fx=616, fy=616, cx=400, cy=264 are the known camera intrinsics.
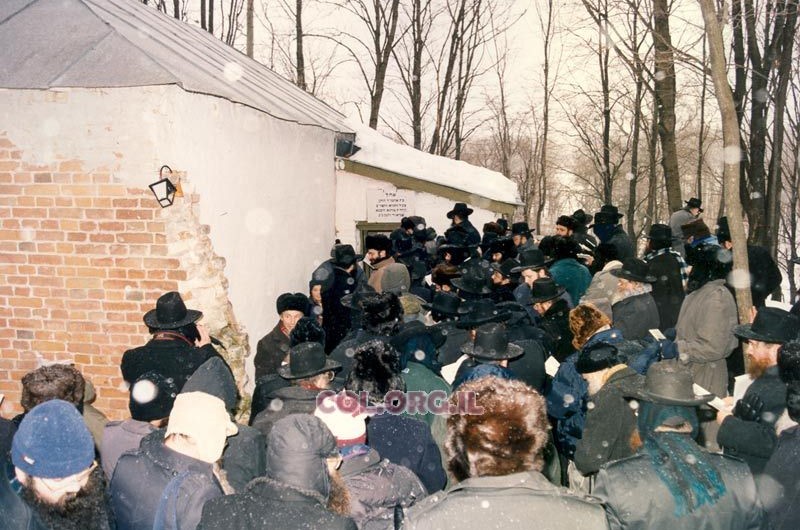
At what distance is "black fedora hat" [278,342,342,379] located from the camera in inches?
144

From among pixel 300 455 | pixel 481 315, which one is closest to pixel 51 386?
pixel 300 455

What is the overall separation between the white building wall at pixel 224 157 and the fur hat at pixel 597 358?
3601 mm

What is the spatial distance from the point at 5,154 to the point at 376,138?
29.1 ft

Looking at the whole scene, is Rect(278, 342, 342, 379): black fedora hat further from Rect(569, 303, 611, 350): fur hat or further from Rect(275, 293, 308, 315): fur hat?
Rect(275, 293, 308, 315): fur hat

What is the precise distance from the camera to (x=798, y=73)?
12.9 m

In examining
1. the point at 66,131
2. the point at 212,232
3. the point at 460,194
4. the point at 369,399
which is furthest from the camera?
the point at 460,194

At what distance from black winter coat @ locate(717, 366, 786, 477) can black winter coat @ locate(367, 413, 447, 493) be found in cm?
155

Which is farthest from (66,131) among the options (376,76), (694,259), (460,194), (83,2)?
(376,76)

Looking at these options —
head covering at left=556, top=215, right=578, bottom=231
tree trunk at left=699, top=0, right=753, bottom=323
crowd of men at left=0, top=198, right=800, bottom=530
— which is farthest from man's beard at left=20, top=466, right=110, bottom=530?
head covering at left=556, top=215, right=578, bottom=231

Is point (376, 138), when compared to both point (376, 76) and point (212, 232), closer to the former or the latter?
point (212, 232)

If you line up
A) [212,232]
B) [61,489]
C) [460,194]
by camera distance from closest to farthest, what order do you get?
[61,489] < [212,232] < [460,194]

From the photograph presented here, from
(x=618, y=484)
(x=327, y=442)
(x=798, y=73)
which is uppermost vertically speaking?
(x=798, y=73)

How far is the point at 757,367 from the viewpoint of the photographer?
3754mm

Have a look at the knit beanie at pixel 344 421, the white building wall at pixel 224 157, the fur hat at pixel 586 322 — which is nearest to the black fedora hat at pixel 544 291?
the fur hat at pixel 586 322
